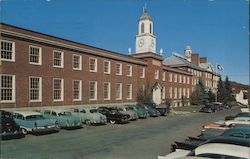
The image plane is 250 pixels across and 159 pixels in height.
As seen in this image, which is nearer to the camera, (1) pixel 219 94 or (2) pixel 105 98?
(2) pixel 105 98

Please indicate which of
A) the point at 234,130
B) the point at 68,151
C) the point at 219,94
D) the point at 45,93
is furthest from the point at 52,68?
the point at 219,94

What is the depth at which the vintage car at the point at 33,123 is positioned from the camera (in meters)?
15.5

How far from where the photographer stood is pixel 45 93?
81.3 feet

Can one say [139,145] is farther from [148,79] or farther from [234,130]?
[148,79]

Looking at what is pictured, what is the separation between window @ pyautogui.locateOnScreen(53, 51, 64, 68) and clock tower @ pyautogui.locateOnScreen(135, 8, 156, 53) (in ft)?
69.4

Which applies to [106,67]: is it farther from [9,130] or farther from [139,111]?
[9,130]

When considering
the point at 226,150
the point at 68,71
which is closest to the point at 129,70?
the point at 68,71

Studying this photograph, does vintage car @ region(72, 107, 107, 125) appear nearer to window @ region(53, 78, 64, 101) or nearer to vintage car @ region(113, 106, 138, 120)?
vintage car @ region(113, 106, 138, 120)

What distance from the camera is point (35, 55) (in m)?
24.2

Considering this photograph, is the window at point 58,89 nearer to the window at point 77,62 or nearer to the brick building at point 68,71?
the brick building at point 68,71

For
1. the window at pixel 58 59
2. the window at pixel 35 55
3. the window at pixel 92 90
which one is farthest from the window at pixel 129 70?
the window at pixel 35 55

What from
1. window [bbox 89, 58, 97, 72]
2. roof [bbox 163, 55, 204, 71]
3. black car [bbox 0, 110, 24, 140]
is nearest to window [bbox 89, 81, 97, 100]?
window [bbox 89, 58, 97, 72]

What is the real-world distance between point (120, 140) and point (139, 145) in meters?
1.64

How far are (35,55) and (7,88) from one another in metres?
4.37
